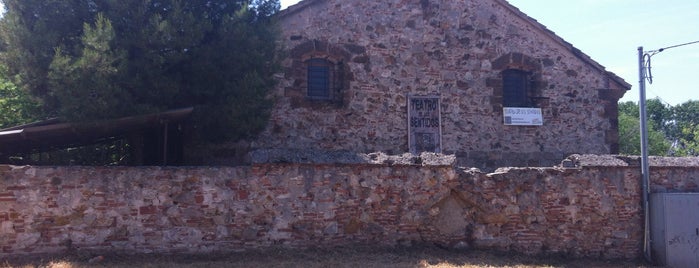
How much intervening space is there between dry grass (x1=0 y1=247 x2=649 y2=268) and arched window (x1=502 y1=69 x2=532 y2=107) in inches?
213

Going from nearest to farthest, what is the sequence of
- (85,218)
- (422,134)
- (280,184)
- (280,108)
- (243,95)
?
(85,218) < (280,184) < (243,95) < (280,108) < (422,134)

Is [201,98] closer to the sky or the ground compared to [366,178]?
closer to the sky

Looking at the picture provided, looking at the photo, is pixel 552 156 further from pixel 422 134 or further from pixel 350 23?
pixel 350 23

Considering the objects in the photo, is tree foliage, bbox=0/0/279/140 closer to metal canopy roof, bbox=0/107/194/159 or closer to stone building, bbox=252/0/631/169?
metal canopy roof, bbox=0/107/194/159

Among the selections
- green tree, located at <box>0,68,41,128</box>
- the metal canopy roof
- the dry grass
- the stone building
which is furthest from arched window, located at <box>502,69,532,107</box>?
green tree, located at <box>0,68,41,128</box>

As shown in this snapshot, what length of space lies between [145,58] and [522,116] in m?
9.57

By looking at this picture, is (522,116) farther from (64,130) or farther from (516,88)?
(64,130)

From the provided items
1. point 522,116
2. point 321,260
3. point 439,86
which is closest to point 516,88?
point 522,116

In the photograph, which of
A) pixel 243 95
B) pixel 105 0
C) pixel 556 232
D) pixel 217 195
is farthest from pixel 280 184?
pixel 556 232

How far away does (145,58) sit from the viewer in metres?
11.5

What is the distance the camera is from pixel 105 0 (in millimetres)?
11656

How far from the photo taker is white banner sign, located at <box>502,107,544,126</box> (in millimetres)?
16516

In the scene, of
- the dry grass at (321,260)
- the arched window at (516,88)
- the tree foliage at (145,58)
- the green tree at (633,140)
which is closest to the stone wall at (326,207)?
the dry grass at (321,260)

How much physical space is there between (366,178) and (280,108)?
403 centimetres
